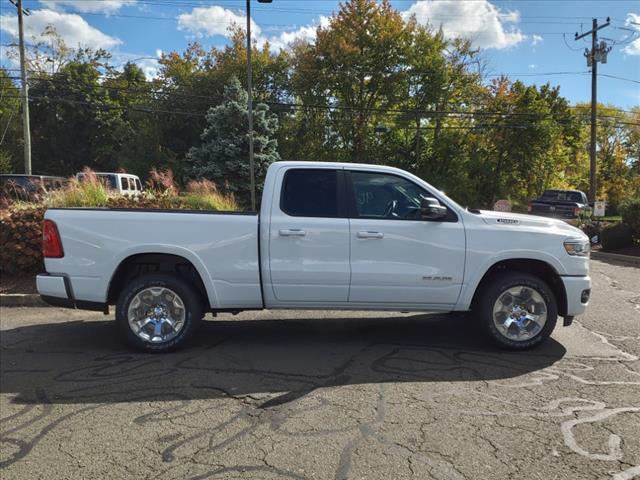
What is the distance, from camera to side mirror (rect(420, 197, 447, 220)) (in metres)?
4.98

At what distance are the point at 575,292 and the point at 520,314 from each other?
0.61 metres

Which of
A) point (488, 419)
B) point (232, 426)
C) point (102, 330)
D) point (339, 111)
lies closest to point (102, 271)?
point (102, 330)

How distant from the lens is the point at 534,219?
5336 mm

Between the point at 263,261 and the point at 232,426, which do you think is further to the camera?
the point at 263,261

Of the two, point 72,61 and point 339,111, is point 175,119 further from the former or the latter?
point 72,61

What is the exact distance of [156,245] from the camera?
5039 millimetres

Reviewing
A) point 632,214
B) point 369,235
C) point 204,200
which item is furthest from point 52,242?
point 632,214

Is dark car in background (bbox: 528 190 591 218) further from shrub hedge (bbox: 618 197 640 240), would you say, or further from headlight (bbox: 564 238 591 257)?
headlight (bbox: 564 238 591 257)

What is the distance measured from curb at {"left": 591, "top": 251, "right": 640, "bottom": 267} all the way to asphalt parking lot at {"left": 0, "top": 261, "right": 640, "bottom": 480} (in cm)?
822

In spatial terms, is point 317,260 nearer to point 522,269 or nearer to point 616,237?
point 522,269

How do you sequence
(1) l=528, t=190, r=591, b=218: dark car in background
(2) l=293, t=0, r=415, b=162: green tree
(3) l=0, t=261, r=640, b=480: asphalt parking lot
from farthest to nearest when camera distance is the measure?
1. (2) l=293, t=0, r=415, b=162: green tree
2. (1) l=528, t=190, r=591, b=218: dark car in background
3. (3) l=0, t=261, r=640, b=480: asphalt parking lot

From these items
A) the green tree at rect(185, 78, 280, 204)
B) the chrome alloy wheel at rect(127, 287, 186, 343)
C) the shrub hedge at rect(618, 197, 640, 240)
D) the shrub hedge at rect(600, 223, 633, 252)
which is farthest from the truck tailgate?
the green tree at rect(185, 78, 280, 204)

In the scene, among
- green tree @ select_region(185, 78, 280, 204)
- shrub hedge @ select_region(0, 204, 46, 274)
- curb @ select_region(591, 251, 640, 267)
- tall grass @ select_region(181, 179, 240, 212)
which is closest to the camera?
shrub hedge @ select_region(0, 204, 46, 274)

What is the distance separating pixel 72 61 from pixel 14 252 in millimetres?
42231
